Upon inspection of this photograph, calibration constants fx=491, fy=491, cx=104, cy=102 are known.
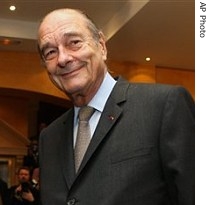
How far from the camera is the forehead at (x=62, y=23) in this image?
137cm

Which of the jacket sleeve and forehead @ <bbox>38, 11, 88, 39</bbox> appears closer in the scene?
the jacket sleeve

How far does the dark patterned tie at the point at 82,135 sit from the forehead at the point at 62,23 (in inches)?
9.0

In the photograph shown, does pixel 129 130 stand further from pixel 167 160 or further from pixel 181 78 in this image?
pixel 181 78

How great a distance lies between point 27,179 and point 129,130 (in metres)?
4.33

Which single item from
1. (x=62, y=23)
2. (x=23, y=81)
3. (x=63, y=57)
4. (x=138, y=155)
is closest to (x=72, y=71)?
(x=63, y=57)

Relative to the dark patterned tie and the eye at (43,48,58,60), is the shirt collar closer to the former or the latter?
the dark patterned tie

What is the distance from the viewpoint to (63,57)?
132cm

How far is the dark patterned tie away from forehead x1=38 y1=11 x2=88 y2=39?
0.75 ft

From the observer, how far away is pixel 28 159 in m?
6.84

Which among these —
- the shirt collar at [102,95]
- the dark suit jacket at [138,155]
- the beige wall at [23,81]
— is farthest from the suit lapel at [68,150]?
the beige wall at [23,81]

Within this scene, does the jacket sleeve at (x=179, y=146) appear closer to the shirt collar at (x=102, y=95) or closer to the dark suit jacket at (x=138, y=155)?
the dark suit jacket at (x=138, y=155)

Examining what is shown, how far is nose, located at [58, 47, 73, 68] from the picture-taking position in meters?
1.31

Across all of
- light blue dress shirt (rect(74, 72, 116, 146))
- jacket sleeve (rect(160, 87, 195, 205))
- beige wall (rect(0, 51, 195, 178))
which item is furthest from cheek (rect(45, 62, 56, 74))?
beige wall (rect(0, 51, 195, 178))
